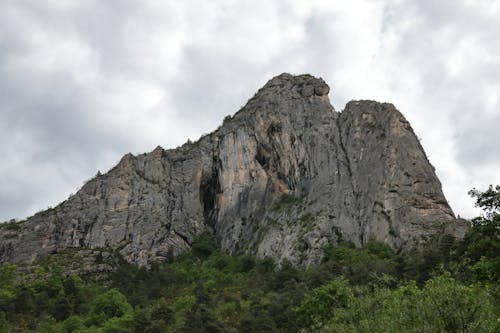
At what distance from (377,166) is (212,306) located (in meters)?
39.1

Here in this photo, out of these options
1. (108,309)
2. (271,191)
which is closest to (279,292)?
(108,309)

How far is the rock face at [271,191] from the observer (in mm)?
86188

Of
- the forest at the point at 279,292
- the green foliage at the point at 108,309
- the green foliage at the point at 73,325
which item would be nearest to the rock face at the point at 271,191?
the forest at the point at 279,292

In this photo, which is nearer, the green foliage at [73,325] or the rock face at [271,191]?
the green foliage at [73,325]

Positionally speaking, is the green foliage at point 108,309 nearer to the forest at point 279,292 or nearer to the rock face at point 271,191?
the forest at point 279,292

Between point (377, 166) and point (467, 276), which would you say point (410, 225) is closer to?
point (377, 166)

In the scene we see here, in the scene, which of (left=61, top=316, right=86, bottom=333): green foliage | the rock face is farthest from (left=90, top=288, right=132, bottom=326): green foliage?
the rock face

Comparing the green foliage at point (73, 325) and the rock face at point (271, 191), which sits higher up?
the rock face at point (271, 191)

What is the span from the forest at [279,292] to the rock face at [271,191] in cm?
457

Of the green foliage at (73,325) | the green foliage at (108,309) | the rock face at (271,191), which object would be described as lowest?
the green foliage at (73,325)

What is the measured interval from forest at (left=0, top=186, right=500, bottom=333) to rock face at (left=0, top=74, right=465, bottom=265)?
4568 millimetres

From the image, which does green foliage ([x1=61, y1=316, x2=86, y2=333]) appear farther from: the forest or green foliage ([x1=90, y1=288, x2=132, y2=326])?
green foliage ([x1=90, y1=288, x2=132, y2=326])

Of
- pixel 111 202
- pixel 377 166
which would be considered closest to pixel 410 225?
pixel 377 166

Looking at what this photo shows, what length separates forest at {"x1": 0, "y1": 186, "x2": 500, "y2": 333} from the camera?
2578 centimetres
